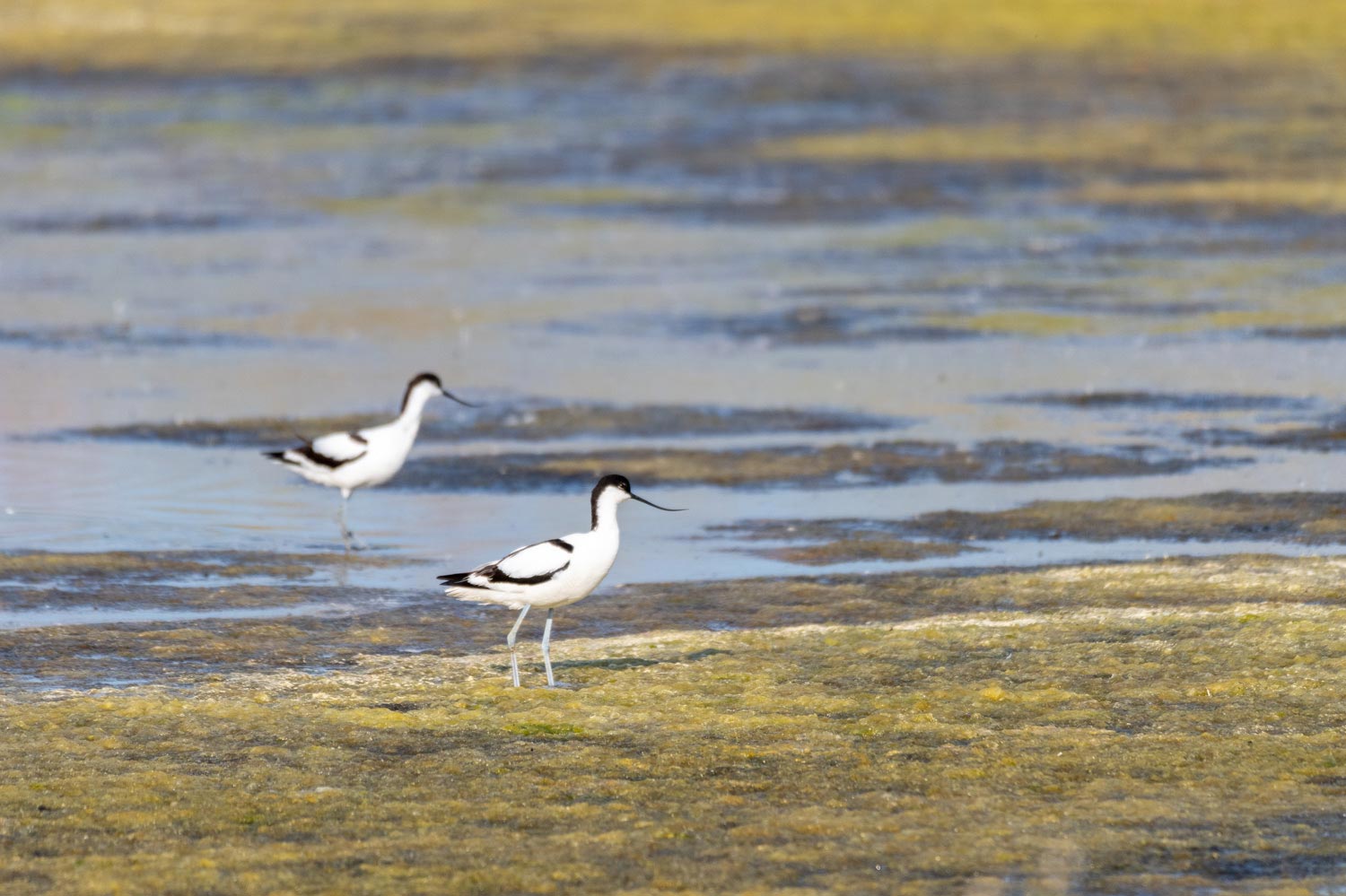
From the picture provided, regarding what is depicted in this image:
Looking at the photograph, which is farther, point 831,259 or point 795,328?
point 831,259

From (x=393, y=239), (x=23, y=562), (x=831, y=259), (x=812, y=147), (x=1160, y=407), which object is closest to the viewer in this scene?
(x=23, y=562)

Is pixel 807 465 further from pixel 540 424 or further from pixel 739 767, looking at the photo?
pixel 739 767

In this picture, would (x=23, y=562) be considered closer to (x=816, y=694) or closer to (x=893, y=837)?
(x=816, y=694)

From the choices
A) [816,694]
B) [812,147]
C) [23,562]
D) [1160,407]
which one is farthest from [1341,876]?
[812,147]

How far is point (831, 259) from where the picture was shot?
24375 mm

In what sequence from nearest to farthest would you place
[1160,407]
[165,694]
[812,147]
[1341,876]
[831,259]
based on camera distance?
[1341,876]
[165,694]
[1160,407]
[831,259]
[812,147]

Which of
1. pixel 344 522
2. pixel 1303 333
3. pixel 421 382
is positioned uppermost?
pixel 1303 333

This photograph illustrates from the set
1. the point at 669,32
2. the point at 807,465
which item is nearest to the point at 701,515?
the point at 807,465

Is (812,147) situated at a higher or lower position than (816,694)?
higher

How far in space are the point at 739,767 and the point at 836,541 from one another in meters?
4.32

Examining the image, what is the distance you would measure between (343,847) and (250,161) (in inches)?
1125

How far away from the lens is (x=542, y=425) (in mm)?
15938

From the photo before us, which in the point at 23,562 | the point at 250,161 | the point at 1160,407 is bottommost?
the point at 23,562

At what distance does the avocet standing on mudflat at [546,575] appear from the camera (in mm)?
9203
